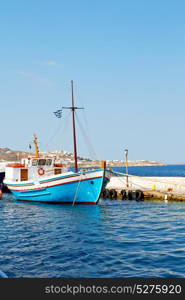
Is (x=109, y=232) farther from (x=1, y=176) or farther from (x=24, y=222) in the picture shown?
(x=1, y=176)

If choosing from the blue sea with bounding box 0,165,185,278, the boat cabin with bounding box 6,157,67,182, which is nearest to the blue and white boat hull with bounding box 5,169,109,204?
the boat cabin with bounding box 6,157,67,182

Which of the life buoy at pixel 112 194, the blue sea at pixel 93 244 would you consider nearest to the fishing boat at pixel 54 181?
the blue sea at pixel 93 244

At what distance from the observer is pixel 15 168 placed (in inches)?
1682

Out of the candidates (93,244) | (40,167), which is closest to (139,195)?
(40,167)

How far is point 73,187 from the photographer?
34594mm

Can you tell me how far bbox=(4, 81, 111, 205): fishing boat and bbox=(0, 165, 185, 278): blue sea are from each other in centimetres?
560

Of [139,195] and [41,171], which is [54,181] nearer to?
[41,171]

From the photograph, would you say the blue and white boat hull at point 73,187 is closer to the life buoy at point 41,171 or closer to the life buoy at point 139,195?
the life buoy at point 41,171

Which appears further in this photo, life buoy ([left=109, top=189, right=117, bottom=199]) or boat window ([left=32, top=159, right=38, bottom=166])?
life buoy ([left=109, top=189, right=117, bottom=199])

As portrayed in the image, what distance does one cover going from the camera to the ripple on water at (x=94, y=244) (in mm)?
12633

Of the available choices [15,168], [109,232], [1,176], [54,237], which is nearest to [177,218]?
[109,232]

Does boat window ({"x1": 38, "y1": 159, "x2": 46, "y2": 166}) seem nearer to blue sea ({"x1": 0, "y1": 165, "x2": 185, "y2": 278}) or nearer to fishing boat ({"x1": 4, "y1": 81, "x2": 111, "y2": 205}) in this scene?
fishing boat ({"x1": 4, "y1": 81, "x2": 111, "y2": 205})

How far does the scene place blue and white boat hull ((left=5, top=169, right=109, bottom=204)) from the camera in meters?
33.8

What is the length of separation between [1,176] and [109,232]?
47204 mm
